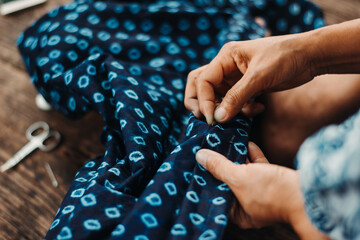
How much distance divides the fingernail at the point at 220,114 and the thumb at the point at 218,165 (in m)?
0.07

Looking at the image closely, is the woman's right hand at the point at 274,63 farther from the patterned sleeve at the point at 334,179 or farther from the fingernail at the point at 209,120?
the patterned sleeve at the point at 334,179

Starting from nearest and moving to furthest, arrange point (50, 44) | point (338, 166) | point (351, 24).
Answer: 1. point (338, 166)
2. point (351, 24)
3. point (50, 44)

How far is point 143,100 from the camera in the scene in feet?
1.71

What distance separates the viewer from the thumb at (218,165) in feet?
1.32

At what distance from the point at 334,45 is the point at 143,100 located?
0.37 meters

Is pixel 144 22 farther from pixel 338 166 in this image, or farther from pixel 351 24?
pixel 338 166


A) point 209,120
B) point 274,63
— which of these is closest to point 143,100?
point 209,120

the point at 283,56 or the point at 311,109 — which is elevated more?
the point at 283,56

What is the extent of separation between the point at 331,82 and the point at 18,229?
723 mm

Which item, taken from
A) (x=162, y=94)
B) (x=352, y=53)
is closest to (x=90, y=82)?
(x=162, y=94)

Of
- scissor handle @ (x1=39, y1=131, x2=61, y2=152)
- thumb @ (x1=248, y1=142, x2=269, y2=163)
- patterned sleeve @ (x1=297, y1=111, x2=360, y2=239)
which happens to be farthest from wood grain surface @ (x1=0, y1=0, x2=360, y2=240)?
patterned sleeve @ (x1=297, y1=111, x2=360, y2=239)

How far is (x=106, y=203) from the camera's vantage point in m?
0.41

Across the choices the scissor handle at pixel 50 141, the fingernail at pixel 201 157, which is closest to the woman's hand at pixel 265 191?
the fingernail at pixel 201 157

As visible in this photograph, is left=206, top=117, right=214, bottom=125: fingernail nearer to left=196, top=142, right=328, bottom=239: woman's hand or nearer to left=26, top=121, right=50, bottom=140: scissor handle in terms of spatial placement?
left=196, top=142, right=328, bottom=239: woman's hand
